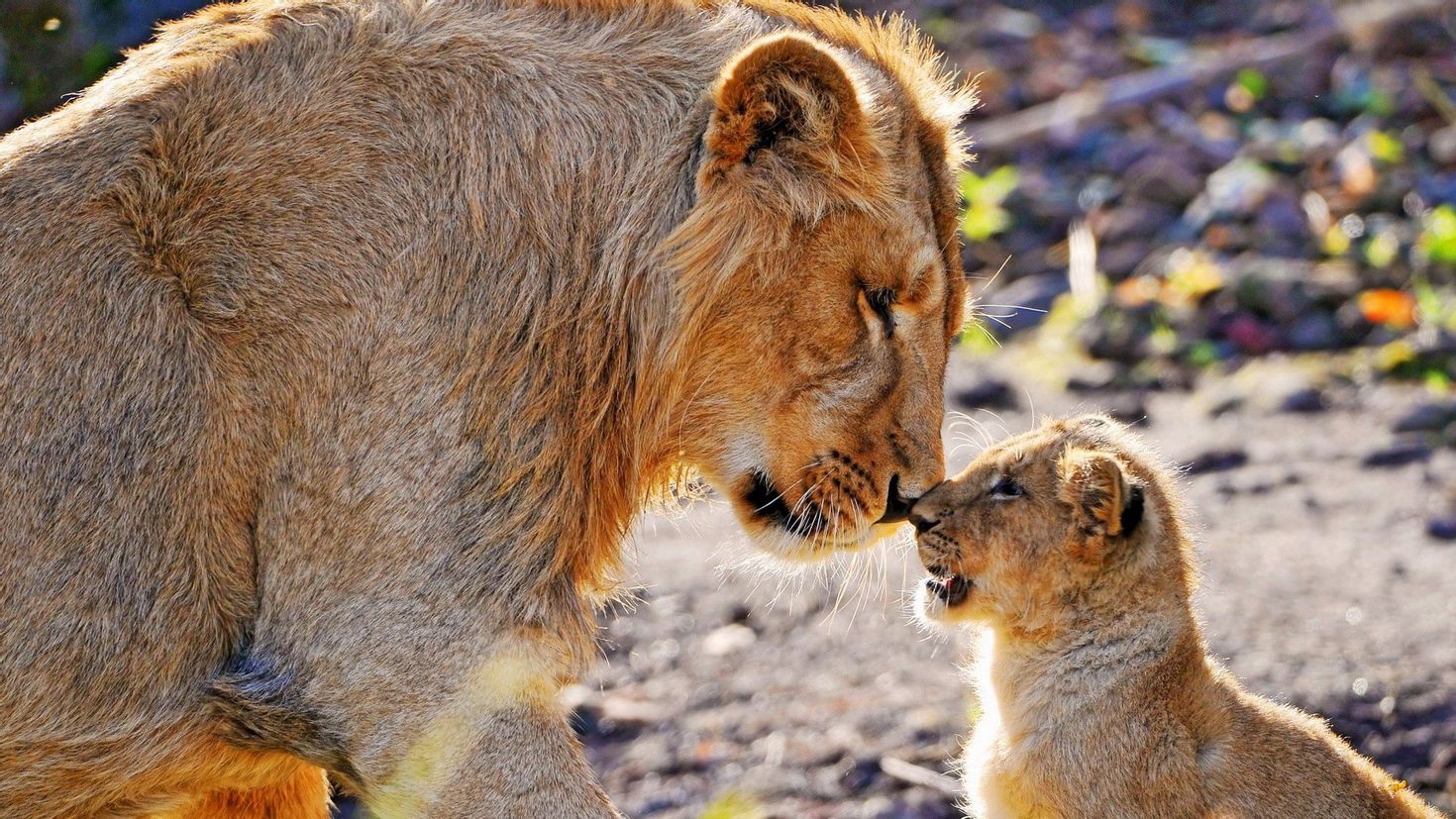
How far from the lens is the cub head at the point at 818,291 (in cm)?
384

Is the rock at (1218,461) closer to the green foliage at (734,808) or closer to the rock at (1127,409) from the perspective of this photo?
the rock at (1127,409)

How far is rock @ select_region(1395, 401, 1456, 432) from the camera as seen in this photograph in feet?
22.2

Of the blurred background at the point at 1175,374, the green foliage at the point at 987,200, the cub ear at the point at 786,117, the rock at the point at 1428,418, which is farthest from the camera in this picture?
the green foliage at the point at 987,200

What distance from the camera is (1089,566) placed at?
157 inches

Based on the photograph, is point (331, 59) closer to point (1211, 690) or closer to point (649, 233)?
point (649, 233)

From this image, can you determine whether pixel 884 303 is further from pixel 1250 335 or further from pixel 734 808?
pixel 1250 335

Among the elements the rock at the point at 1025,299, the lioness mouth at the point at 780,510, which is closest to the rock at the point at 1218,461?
the rock at the point at 1025,299

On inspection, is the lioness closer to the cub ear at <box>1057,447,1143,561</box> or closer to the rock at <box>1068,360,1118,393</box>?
the cub ear at <box>1057,447,1143,561</box>

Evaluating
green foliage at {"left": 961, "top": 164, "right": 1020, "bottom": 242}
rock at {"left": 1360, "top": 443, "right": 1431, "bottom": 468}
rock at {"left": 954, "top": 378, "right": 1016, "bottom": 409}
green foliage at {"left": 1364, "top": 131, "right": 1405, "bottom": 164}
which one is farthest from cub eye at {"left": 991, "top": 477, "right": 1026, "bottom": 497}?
green foliage at {"left": 1364, "top": 131, "right": 1405, "bottom": 164}

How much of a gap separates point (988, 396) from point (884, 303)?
12.1 ft

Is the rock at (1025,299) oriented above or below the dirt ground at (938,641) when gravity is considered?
below

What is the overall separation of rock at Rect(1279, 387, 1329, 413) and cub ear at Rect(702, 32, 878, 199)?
12.7ft

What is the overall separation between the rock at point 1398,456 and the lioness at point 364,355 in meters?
A: 3.46

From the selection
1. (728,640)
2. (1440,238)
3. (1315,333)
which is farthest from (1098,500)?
(1440,238)
